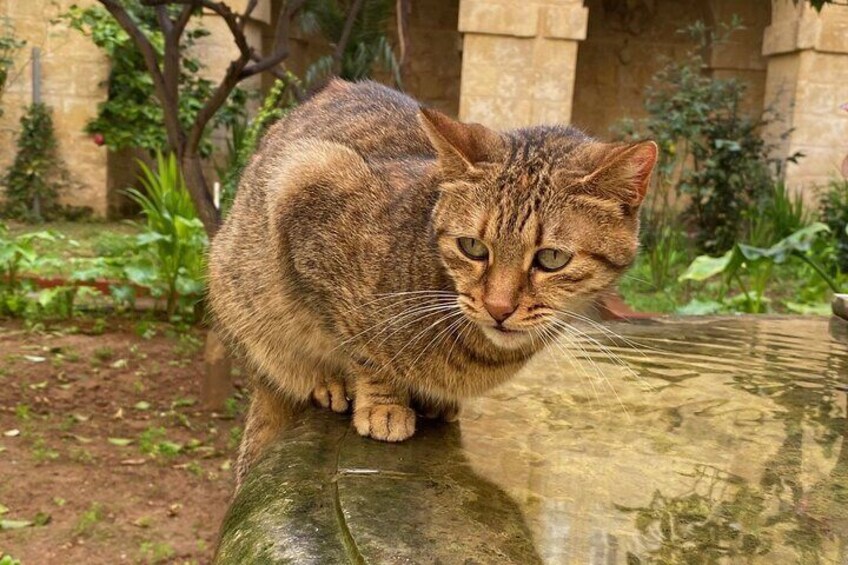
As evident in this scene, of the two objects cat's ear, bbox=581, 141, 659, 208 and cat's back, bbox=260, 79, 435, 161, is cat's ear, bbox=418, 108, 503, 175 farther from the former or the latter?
cat's back, bbox=260, 79, 435, 161

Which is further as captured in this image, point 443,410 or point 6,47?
point 6,47

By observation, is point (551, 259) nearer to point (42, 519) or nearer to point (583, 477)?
point (583, 477)

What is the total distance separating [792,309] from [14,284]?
494cm

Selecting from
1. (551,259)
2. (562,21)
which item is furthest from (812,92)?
(551,259)

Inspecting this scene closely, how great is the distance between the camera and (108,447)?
4098 millimetres

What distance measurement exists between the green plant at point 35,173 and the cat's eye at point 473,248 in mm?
8820

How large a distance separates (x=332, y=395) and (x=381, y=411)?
1.05ft

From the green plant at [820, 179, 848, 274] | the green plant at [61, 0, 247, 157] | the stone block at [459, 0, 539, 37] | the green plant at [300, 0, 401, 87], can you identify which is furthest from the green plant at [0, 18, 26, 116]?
the green plant at [820, 179, 848, 274]

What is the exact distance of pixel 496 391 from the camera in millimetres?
2377

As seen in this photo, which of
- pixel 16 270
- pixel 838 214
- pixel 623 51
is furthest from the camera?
pixel 623 51

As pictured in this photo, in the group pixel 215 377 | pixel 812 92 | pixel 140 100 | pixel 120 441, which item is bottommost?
pixel 120 441

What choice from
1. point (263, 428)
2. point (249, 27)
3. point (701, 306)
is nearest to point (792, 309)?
point (701, 306)

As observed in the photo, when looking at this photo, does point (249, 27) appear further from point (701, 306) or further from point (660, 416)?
point (660, 416)

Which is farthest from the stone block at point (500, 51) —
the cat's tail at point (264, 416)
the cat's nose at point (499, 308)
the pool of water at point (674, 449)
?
the cat's nose at point (499, 308)
